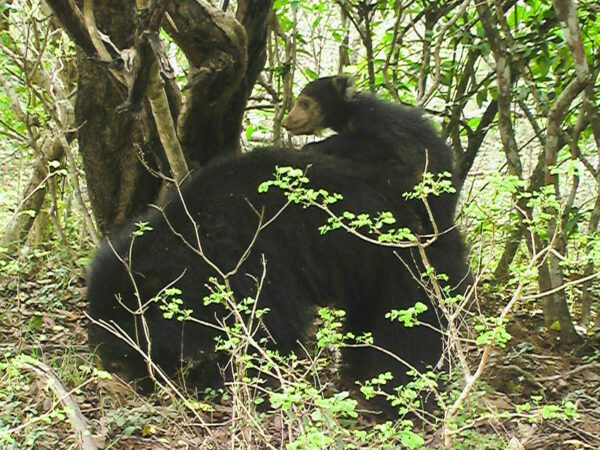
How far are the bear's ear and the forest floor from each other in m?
2.03

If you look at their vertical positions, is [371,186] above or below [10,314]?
above

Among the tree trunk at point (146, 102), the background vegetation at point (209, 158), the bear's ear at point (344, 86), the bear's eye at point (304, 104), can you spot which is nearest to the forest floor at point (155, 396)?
the background vegetation at point (209, 158)

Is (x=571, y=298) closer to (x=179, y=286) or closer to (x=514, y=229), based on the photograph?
(x=514, y=229)

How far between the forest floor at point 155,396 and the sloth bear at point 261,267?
304 millimetres

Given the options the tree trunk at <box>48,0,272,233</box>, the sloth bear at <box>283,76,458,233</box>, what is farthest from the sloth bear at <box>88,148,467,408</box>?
the tree trunk at <box>48,0,272,233</box>

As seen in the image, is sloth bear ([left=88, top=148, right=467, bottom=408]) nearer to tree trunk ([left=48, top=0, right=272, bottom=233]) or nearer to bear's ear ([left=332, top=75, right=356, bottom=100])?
tree trunk ([left=48, top=0, right=272, bottom=233])

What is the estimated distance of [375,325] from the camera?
4789mm

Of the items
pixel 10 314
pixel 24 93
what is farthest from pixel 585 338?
pixel 24 93

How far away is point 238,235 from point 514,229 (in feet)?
8.07

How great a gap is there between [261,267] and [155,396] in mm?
970

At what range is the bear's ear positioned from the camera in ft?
18.1

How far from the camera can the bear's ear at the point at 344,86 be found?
552 cm

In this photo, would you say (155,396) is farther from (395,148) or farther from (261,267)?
(395,148)

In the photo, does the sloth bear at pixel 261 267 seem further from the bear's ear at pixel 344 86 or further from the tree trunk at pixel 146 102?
the bear's ear at pixel 344 86
